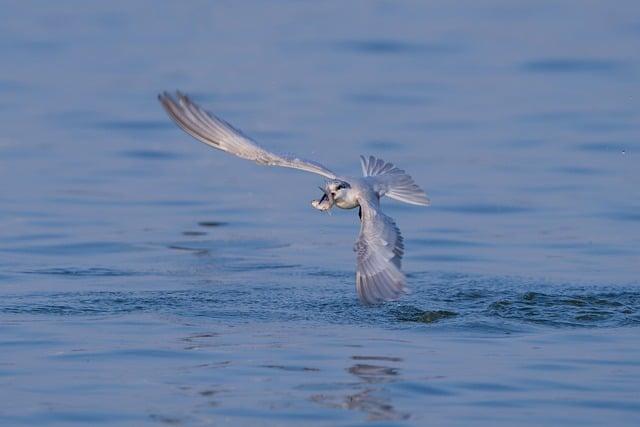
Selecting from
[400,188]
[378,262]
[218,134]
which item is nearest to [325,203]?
[378,262]

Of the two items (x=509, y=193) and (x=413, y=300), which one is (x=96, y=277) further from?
(x=509, y=193)

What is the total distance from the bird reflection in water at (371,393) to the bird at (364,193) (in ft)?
1.32

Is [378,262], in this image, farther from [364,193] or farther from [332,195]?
[364,193]

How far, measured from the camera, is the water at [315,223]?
25.8 feet

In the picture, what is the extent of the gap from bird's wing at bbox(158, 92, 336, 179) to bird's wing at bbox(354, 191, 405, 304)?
3.02 ft

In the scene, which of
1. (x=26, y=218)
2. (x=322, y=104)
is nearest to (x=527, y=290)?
(x=26, y=218)

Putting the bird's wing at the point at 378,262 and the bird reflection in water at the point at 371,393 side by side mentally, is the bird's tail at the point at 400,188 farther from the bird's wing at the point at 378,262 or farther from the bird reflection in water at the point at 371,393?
the bird reflection in water at the point at 371,393

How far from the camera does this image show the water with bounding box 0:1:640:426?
7.87 meters

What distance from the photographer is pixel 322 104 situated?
18.2m

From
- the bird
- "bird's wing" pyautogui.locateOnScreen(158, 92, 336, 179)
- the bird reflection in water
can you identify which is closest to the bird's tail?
the bird

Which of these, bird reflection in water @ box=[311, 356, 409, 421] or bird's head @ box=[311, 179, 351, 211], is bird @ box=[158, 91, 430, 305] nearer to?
bird's head @ box=[311, 179, 351, 211]

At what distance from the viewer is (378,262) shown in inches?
324

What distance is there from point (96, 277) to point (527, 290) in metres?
3.14

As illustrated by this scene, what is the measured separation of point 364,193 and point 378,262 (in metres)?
0.96
